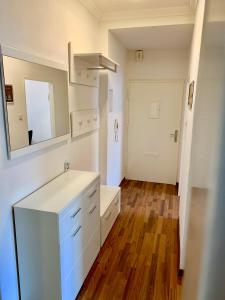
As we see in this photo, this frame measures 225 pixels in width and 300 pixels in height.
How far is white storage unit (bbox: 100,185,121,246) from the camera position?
Answer: 254cm

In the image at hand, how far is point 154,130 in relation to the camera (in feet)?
14.5

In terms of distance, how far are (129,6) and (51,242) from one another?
2656mm

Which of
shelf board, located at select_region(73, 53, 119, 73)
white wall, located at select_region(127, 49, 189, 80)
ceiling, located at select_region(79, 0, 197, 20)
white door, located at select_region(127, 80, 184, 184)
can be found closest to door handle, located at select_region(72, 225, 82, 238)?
shelf board, located at select_region(73, 53, 119, 73)

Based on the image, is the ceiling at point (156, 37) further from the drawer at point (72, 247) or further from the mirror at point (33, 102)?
the drawer at point (72, 247)

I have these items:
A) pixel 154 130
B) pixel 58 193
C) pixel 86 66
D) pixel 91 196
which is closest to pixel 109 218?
pixel 91 196

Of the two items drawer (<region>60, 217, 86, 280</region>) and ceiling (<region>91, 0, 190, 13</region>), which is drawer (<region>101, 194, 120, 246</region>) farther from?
ceiling (<region>91, 0, 190, 13</region>)

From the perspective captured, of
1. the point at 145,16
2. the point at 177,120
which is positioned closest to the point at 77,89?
the point at 145,16

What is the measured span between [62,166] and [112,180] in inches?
64.7

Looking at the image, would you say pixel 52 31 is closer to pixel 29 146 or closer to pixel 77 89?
pixel 77 89

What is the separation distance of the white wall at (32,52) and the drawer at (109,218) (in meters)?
0.68

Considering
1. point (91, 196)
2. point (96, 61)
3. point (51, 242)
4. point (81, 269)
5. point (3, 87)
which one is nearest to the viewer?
point (3, 87)

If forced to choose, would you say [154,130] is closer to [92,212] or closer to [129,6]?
[129,6]

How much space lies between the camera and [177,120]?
4254 millimetres

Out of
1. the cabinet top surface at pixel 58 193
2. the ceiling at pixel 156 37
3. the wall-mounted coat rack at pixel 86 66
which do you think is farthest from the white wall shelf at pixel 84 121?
the ceiling at pixel 156 37
